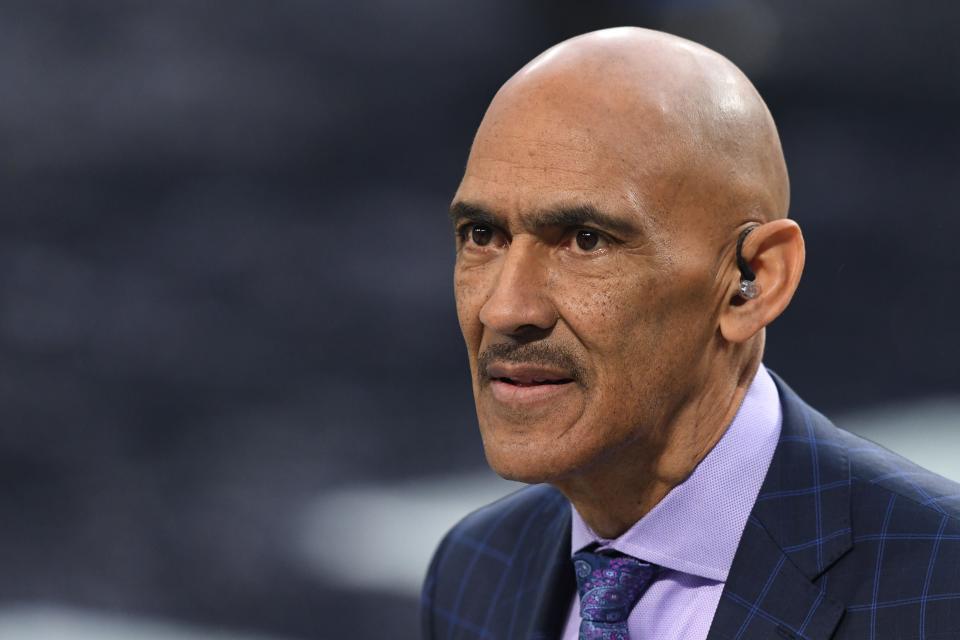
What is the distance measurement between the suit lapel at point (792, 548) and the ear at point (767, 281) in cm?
18

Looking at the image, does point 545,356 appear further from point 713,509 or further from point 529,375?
point 713,509

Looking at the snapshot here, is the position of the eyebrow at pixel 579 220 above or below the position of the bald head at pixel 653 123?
below

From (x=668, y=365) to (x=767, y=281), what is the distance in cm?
19

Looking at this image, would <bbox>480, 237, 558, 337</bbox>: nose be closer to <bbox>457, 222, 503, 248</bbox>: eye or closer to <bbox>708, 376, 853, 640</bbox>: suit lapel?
<bbox>457, 222, 503, 248</bbox>: eye

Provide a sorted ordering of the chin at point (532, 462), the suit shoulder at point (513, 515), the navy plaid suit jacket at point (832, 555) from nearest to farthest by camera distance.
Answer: the navy plaid suit jacket at point (832, 555) < the chin at point (532, 462) < the suit shoulder at point (513, 515)

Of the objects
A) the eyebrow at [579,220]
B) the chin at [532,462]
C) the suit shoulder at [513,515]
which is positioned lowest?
the suit shoulder at [513,515]

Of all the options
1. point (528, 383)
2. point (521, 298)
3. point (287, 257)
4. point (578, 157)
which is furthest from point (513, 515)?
point (287, 257)

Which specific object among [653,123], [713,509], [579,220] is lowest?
[713,509]

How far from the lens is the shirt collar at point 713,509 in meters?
1.90

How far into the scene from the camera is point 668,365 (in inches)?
73.1

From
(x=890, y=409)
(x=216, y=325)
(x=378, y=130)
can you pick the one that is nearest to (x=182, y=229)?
(x=216, y=325)

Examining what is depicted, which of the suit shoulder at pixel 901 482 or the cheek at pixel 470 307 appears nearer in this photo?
the suit shoulder at pixel 901 482

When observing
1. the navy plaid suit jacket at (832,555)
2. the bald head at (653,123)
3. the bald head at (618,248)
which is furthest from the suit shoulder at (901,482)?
the bald head at (653,123)

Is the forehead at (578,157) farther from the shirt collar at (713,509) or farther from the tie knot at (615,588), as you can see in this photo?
the tie knot at (615,588)
